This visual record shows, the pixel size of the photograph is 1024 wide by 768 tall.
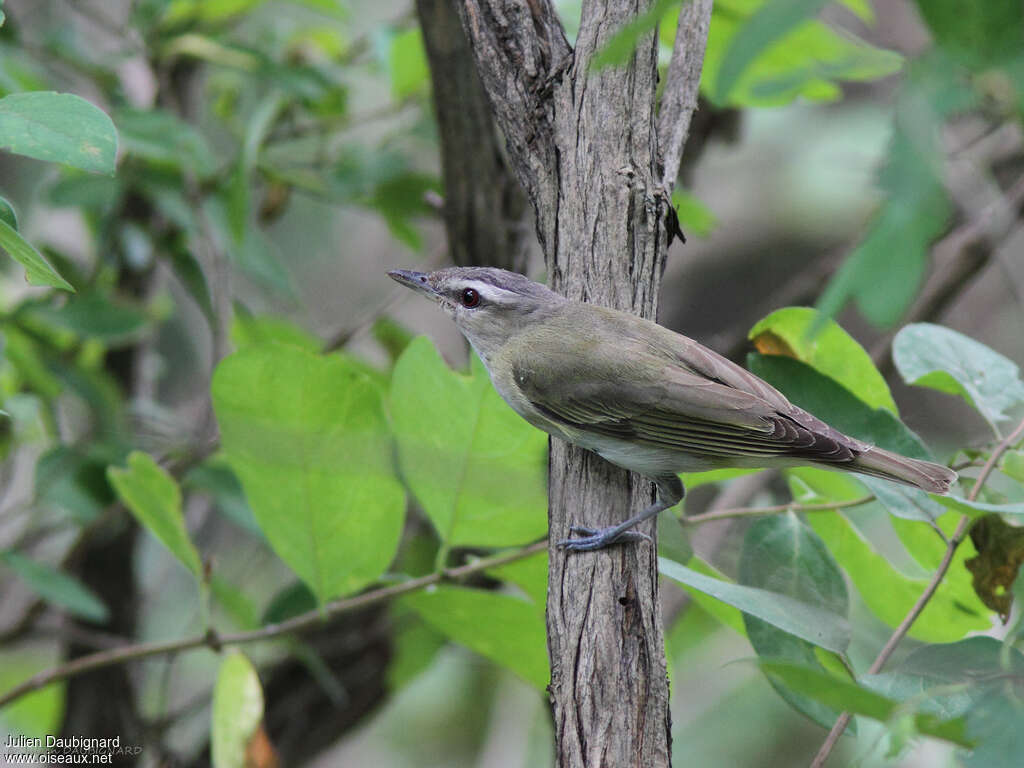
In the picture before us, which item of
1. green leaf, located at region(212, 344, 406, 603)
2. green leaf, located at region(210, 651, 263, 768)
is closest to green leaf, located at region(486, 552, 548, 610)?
green leaf, located at region(212, 344, 406, 603)

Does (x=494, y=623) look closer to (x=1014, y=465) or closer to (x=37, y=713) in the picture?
(x=1014, y=465)

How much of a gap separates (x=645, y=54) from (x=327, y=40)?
2.29 m

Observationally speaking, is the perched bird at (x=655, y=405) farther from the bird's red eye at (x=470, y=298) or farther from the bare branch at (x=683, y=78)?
the bare branch at (x=683, y=78)

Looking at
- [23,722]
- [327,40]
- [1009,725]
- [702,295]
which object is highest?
[327,40]

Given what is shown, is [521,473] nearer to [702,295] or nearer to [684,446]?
[684,446]

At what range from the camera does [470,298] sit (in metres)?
2.87

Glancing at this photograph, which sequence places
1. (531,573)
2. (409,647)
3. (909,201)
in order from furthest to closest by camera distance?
(409,647) < (531,573) < (909,201)

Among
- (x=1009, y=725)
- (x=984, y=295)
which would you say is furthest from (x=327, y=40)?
(x=984, y=295)

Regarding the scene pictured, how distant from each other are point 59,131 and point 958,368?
1801 mm

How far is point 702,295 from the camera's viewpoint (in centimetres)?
690

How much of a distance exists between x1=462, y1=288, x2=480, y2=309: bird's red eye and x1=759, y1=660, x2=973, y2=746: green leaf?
170 centimetres

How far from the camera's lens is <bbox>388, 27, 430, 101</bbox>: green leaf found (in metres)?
3.28

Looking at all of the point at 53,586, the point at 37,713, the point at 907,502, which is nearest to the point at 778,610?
the point at 907,502

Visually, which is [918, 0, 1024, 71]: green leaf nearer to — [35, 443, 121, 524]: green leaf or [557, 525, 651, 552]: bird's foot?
[557, 525, 651, 552]: bird's foot
